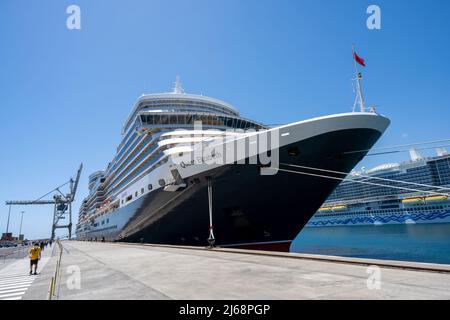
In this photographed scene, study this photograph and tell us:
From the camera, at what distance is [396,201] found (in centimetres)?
8594

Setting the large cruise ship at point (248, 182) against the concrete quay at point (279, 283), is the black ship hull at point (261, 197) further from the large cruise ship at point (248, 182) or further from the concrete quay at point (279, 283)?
the concrete quay at point (279, 283)

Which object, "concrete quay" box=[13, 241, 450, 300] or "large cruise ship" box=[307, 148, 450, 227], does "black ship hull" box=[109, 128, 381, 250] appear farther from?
"large cruise ship" box=[307, 148, 450, 227]

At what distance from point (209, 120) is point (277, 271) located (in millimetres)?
16557

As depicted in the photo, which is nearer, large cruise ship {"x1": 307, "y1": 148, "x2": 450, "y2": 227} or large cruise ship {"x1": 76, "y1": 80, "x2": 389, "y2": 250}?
large cruise ship {"x1": 76, "y1": 80, "x2": 389, "y2": 250}

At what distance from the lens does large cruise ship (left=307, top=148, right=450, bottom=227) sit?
74.3 m

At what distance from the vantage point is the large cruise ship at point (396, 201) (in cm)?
7431

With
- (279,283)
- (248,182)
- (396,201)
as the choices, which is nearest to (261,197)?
(248,182)

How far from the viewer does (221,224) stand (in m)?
14.3

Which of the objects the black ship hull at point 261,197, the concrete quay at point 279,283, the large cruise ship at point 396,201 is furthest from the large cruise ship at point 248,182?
the large cruise ship at point 396,201

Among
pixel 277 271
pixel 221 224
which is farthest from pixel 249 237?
pixel 277 271

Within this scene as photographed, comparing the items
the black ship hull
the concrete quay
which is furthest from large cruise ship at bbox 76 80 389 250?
the concrete quay

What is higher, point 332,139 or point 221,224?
point 332,139
